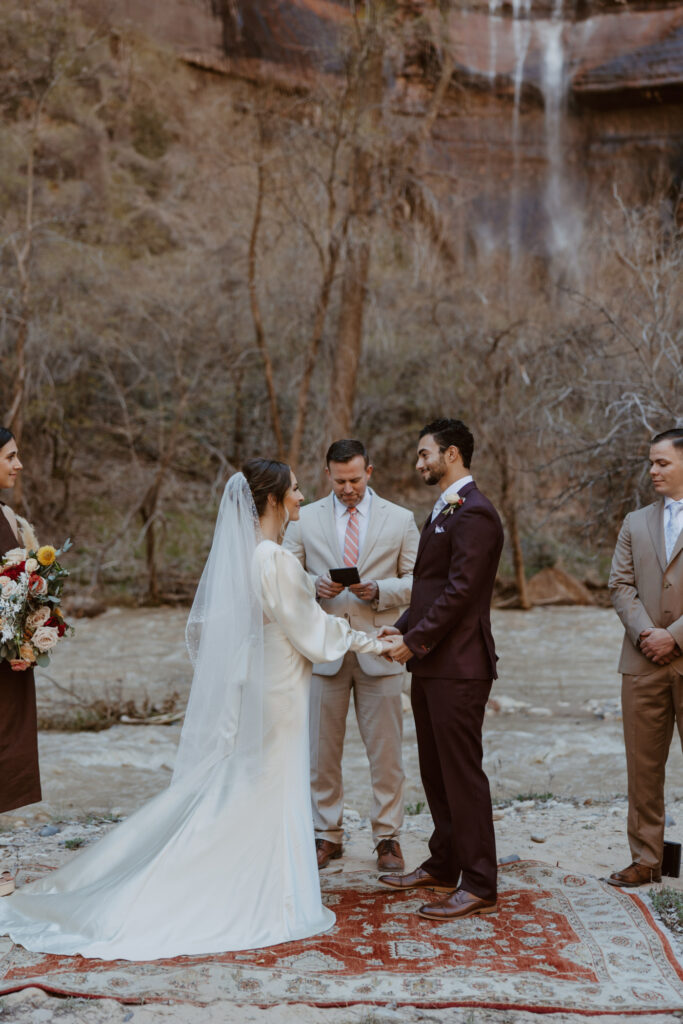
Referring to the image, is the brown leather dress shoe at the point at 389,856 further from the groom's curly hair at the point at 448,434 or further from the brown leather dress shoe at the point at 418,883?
the groom's curly hair at the point at 448,434

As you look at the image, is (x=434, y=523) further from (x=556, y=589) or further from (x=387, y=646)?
(x=556, y=589)

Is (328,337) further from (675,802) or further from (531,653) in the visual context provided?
(675,802)

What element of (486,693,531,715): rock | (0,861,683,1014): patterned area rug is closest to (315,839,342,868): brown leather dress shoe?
(0,861,683,1014): patterned area rug

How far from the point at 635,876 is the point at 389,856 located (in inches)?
49.0

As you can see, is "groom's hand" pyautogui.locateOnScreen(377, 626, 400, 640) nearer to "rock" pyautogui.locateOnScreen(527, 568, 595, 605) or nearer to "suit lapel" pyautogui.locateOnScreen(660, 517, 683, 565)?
"suit lapel" pyautogui.locateOnScreen(660, 517, 683, 565)

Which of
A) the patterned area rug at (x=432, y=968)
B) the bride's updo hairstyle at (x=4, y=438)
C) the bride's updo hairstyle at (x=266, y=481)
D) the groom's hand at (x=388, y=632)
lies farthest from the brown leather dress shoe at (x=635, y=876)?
the bride's updo hairstyle at (x=4, y=438)

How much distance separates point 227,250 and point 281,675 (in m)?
18.1

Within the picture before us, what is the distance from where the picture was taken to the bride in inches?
159

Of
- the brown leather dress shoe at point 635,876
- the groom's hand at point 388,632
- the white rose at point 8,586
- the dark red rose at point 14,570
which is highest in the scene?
the dark red rose at point 14,570

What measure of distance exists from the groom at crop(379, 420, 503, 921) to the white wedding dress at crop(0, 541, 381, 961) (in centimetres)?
36

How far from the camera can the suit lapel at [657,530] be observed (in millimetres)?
4895

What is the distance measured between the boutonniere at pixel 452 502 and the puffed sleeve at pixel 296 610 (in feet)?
2.41

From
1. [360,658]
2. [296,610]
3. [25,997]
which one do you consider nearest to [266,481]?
[296,610]

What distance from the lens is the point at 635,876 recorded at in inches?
190
